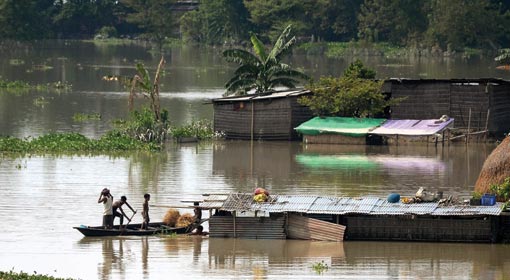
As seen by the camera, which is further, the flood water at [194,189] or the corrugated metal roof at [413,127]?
the corrugated metal roof at [413,127]

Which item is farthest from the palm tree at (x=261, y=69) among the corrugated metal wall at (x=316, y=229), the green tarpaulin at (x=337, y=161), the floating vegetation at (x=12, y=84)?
the floating vegetation at (x=12, y=84)

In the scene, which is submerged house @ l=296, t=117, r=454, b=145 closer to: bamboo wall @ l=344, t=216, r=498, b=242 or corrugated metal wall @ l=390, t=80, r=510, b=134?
corrugated metal wall @ l=390, t=80, r=510, b=134

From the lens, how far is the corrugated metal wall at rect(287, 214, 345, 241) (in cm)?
2330

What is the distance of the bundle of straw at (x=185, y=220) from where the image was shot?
24422mm

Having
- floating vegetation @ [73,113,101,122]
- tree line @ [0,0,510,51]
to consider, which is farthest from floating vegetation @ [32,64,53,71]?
floating vegetation @ [73,113,101,122]

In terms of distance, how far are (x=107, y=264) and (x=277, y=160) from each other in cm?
1320

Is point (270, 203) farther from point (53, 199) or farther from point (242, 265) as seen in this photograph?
point (53, 199)

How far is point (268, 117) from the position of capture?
38312mm

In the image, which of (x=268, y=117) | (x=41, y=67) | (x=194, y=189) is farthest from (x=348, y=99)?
(x=41, y=67)

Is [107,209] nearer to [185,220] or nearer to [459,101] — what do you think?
[185,220]

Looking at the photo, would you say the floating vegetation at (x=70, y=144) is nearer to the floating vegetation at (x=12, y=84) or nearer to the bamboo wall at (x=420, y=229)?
the bamboo wall at (x=420, y=229)

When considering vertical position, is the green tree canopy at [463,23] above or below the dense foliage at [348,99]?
above

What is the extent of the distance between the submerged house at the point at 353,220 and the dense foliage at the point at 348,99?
1396 cm

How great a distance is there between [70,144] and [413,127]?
9.17m
